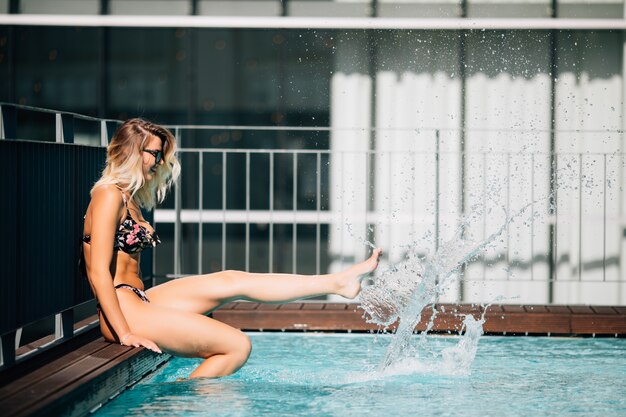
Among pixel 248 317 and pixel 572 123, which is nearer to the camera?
pixel 248 317

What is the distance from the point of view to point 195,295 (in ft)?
16.1

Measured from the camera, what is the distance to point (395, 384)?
5.16 m

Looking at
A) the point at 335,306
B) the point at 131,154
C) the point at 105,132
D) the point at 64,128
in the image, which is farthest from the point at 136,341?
the point at 335,306

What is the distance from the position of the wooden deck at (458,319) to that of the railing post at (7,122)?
2990 millimetres

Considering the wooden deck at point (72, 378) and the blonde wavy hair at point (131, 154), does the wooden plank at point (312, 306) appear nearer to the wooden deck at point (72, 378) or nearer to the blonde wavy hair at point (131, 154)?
the wooden deck at point (72, 378)

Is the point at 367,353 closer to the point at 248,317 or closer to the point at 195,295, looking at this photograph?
→ the point at 248,317

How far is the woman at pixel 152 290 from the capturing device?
14.7 feet

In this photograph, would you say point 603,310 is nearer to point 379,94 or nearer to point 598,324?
point 598,324

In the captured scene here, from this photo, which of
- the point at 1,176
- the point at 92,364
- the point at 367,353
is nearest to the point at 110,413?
the point at 92,364

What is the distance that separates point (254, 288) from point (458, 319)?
8.13 ft

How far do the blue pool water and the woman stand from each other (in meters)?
0.21

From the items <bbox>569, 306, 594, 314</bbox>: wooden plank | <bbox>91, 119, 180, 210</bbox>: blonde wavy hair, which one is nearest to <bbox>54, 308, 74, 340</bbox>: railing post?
<bbox>91, 119, 180, 210</bbox>: blonde wavy hair

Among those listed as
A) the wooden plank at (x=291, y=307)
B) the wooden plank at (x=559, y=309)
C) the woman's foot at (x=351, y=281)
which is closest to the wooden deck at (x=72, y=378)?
the woman's foot at (x=351, y=281)

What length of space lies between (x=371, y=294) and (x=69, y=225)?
2.32 meters
